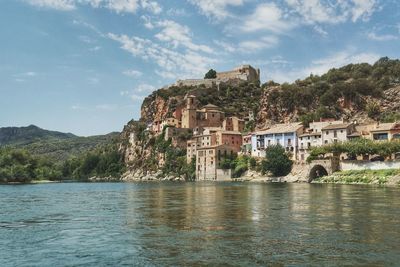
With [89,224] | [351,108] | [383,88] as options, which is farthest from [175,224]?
[383,88]

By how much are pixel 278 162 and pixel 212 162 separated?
23387 millimetres

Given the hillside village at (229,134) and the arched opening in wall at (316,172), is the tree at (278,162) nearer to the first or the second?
the hillside village at (229,134)

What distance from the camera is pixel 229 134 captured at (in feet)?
364

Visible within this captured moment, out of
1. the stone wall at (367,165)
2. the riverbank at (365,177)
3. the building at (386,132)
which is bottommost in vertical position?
the riverbank at (365,177)

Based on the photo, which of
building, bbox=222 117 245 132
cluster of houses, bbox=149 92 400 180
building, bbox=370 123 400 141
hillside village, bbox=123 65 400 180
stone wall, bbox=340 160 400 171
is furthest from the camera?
building, bbox=222 117 245 132

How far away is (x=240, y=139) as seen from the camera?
111562mm

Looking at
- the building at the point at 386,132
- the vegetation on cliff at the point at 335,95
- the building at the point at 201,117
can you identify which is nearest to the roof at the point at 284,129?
the vegetation on cliff at the point at 335,95

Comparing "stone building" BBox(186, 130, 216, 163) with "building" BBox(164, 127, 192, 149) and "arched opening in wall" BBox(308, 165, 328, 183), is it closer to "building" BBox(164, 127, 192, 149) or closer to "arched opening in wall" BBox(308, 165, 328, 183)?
"building" BBox(164, 127, 192, 149)

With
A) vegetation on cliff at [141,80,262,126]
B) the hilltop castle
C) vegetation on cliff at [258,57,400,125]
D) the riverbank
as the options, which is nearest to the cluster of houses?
vegetation on cliff at [141,80,262,126]

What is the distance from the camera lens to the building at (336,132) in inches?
3172

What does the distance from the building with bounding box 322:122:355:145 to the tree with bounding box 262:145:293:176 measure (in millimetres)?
8047

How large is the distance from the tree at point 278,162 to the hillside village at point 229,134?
2.03 metres

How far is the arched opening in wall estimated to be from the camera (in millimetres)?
76750

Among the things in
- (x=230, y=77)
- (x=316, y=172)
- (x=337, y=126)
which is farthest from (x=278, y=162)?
(x=230, y=77)
